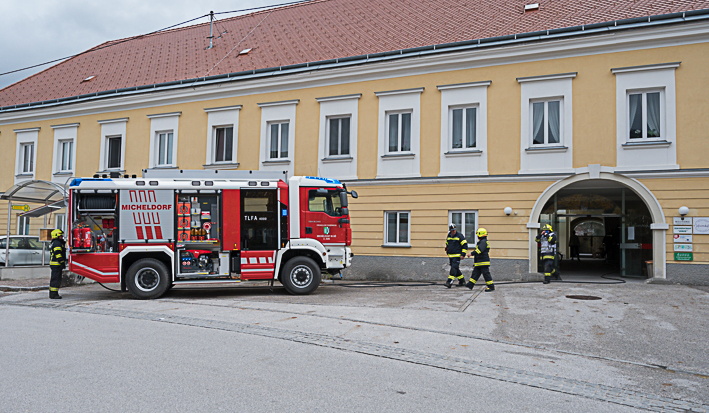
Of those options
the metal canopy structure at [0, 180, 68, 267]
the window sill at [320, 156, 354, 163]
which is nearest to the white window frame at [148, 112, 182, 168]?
the metal canopy structure at [0, 180, 68, 267]

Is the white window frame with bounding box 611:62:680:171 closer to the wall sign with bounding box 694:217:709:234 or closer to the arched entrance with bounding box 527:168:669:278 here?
the arched entrance with bounding box 527:168:669:278

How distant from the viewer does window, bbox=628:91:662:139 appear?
1449cm

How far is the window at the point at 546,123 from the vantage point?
15.4m

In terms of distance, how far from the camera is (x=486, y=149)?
52.6 feet

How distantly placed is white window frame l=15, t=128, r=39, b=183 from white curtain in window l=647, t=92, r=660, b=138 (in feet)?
77.7

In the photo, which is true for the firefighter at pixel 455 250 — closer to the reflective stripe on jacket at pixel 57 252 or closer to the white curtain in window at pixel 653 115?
the white curtain in window at pixel 653 115

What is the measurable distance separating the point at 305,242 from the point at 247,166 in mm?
7609

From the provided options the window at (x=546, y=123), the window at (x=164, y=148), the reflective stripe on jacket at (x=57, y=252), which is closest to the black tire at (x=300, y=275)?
the reflective stripe on jacket at (x=57, y=252)

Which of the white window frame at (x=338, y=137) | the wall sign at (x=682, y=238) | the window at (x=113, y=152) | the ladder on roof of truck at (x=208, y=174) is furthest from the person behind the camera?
the window at (x=113, y=152)

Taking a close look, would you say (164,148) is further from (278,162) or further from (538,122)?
(538,122)

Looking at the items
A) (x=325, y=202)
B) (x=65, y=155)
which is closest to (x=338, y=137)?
(x=325, y=202)

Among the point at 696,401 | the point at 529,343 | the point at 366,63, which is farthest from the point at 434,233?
the point at 696,401

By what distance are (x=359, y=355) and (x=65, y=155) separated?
2113cm

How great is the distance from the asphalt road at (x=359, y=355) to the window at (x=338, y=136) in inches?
304
